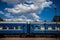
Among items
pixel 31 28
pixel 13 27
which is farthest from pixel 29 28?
pixel 13 27

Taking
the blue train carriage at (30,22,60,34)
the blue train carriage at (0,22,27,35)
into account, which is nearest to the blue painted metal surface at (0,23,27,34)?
the blue train carriage at (0,22,27,35)

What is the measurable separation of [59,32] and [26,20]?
28.4 inches

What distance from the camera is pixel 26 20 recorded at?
8.23ft

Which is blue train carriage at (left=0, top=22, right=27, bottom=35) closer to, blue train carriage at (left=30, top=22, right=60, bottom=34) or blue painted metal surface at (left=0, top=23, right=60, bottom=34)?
blue painted metal surface at (left=0, top=23, right=60, bottom=34)

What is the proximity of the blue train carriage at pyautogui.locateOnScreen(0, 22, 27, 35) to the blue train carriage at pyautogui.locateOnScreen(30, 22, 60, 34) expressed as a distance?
0.17 meters

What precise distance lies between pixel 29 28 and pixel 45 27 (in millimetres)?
334

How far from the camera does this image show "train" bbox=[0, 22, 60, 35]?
2516 mm

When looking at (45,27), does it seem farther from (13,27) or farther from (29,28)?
(13,27)

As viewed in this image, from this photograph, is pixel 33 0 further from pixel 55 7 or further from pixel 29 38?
pixel 29 38

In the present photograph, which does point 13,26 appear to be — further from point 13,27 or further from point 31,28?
point 31,28

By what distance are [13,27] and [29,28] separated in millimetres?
333

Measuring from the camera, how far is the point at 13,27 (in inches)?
99.7

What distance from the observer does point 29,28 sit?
8.40ft

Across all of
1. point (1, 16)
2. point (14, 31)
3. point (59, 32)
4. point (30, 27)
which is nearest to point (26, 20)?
point (30, 27)
